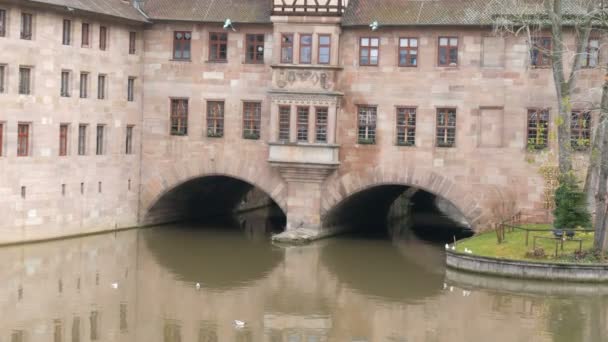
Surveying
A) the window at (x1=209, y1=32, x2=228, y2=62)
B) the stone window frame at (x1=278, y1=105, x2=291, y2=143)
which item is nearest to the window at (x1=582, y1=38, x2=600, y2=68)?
the stone window frame at (x1=278, y1=105, x2=291, y2=143)

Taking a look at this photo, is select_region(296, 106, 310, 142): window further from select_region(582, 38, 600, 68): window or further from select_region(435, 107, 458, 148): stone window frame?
select_region(582, 38, 600, 68): window

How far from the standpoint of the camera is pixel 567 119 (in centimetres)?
4491

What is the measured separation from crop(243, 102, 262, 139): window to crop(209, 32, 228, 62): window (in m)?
2.15

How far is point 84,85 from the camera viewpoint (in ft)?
166

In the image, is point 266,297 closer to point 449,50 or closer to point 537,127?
point 537,127

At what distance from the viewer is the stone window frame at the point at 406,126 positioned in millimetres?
50812

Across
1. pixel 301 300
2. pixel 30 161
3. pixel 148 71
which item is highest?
pixel 148 71

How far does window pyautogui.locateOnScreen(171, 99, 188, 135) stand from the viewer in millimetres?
53688

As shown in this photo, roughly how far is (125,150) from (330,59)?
30.6 ft

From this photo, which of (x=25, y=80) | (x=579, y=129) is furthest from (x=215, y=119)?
(x=579, y=129)

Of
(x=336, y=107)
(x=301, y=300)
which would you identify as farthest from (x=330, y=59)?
(x=301, y=300)

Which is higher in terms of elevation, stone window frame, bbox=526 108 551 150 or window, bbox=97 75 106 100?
window, bbox=97 75 106 100

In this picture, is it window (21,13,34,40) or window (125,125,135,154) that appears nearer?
window (21,13,34,40)

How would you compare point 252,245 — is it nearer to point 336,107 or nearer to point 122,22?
point 336,107
